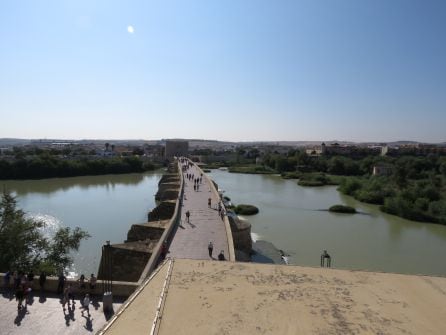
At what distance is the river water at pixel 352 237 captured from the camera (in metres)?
16.1

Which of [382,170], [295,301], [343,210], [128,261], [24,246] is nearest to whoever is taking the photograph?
[295,301]

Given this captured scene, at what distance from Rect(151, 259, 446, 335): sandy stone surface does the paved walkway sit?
3844mm

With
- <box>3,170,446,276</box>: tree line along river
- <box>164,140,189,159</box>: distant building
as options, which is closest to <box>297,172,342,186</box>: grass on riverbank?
<box>3,170,446,276</box>: tree line along river

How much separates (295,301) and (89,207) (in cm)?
2351

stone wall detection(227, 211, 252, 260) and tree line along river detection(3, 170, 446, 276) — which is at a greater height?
stone wall detection(227, 211, 252, 260)

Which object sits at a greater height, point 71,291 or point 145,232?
point 71,291

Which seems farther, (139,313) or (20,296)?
(20,296)

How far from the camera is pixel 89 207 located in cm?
2673

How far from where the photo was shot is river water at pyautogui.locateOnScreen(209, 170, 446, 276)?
52.9ft

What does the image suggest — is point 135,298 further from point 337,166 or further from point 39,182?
point 337,166

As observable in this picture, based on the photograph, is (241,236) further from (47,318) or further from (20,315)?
(20,315)

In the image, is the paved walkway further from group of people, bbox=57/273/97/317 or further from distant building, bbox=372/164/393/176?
distant building, bbox=372/164/393/176

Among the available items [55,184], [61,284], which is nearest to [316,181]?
[55,184]

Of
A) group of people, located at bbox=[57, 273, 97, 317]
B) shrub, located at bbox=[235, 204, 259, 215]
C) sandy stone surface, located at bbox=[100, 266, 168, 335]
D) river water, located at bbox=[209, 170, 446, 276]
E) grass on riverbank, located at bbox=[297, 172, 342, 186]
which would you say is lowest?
grass on riverbank, located at bbox=[297, 172, 342, 186]
